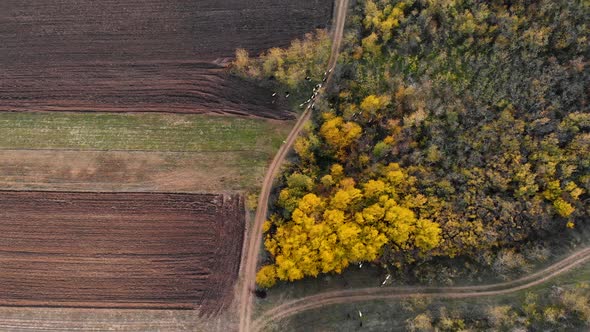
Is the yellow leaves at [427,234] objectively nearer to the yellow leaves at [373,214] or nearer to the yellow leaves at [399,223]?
the yellow leaves at [399,223]

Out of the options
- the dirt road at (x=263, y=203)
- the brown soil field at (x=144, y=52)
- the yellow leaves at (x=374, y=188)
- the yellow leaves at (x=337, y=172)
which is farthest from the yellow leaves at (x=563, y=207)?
the brown soil field at (x=144, y=52)

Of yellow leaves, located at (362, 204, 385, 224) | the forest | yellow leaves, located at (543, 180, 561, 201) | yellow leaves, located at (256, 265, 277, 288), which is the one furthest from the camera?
yellow leaves, located at (256, 265, 277, 288)

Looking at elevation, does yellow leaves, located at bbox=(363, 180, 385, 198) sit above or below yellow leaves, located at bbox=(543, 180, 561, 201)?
above

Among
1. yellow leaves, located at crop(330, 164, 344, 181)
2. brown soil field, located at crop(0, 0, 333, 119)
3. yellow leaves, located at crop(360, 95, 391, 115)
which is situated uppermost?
brown soil field, located at crop(0, 0, 333, 119)

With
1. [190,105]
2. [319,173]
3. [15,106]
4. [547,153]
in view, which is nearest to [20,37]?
[15,106]

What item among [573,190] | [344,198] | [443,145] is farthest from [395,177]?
[573,190]

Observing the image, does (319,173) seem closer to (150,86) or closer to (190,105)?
(190,105)

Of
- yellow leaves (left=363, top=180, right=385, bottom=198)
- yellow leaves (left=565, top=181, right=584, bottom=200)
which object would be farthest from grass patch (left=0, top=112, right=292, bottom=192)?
yellow leaves (left=565, top=181, right=584, bottom=200)

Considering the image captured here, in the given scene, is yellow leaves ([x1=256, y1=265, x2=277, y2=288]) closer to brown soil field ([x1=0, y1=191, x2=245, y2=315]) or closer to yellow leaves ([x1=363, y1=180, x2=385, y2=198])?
brown soil field ([x1=0, y1=191, x2=245, y2=315])
